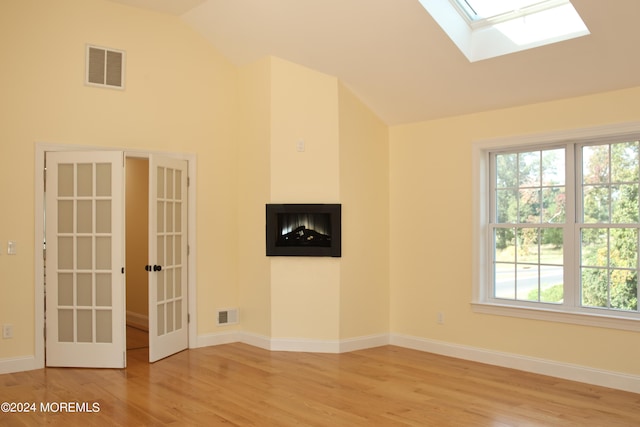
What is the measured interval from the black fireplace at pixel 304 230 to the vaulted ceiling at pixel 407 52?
140 centimetres

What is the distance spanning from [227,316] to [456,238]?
2776 millimetres

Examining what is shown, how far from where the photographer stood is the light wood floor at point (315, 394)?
13.8 ft

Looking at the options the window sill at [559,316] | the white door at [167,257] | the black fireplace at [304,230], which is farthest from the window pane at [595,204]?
the white door at [167,257]

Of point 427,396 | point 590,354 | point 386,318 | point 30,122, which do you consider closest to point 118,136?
point 30,122

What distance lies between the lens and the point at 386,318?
6836 mm

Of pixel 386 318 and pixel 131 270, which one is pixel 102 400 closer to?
pixel 386 318

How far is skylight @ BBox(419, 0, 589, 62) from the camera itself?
15.9ft

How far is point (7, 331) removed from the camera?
5504 mm

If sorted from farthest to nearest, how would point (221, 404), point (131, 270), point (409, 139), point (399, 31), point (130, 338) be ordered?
point (131, 270), point (130, 338), point (409, 139), point (399, 31), point (221, 404)

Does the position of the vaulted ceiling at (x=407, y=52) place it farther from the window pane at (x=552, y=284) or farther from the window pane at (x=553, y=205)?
the window pane at (x=552, y=284)

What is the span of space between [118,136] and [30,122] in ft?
2.81

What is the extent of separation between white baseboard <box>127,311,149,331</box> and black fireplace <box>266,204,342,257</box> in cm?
258

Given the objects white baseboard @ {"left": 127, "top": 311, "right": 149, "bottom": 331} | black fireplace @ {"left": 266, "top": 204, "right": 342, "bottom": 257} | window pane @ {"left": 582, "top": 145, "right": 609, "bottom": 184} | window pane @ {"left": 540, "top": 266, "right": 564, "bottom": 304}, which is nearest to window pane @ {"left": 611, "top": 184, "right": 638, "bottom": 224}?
window pane @ {"left": 582, "top": 145, "right": 609, "bottom": 184}

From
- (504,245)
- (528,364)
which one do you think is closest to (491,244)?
(504,245)
